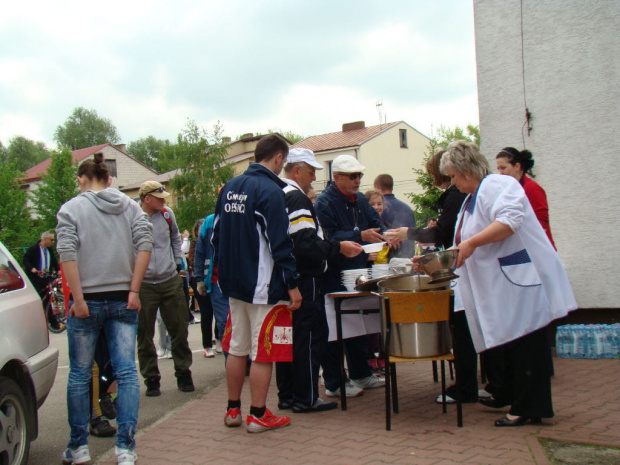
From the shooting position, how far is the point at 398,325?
186 inches

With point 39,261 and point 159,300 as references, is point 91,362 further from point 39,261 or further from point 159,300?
point 39,261

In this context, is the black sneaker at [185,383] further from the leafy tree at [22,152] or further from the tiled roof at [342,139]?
the leafy tree at [22,152]

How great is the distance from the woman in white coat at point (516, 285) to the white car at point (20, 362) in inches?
117

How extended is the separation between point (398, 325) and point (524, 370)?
929mm

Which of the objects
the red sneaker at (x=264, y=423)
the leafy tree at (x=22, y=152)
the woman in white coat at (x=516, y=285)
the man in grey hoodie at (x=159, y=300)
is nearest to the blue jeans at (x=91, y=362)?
the red sneaker at (x=264, y=423)

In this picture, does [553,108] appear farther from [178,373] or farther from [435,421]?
[178,373]

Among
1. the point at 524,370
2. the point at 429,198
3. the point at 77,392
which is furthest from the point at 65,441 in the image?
the point at 429,198

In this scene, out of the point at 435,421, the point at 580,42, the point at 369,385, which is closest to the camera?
the point at 435,421

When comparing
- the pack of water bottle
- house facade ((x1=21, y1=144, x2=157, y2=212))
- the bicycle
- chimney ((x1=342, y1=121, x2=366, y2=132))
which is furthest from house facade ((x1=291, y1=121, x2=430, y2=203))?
the pack of water bottle

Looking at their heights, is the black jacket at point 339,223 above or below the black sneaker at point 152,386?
above

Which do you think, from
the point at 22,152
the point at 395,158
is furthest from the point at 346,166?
the point at 22,152

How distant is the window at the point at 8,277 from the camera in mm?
4262

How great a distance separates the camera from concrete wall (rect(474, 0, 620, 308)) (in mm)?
7477

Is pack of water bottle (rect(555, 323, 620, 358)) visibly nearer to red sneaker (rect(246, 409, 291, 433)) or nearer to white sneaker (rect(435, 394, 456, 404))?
white sneaker (rect(435, 394, 456, 404))
